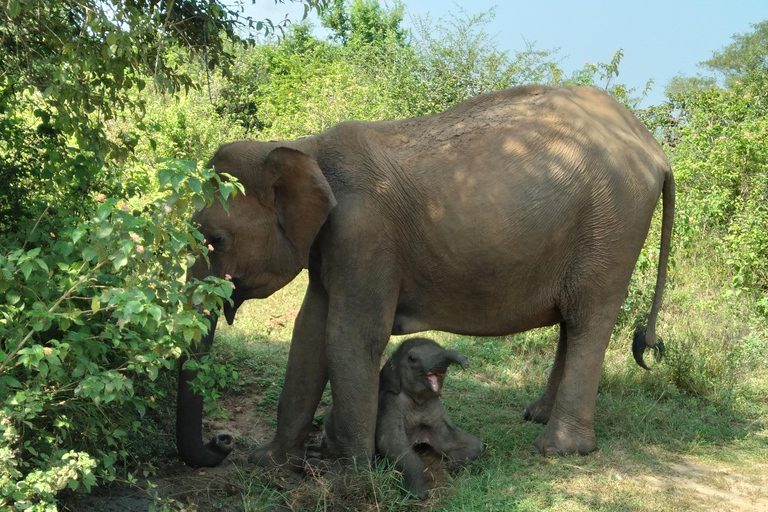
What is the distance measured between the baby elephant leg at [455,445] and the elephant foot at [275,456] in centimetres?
93

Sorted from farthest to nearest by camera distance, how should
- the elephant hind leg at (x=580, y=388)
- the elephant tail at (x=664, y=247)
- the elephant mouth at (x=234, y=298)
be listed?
the elephant tail at (x=664, y=247), the elephant hind leg at (x=580, y=388), the elephant mouth at (x=234, y=298)

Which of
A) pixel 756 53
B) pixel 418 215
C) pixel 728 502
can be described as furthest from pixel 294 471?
pixel 756 53

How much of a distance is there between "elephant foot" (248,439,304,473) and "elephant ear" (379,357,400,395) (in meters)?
0.74

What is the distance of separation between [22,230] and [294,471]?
235 cm

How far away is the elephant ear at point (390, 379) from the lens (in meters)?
5.30

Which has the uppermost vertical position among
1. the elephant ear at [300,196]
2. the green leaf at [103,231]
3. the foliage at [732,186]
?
the foliage at [732,186]

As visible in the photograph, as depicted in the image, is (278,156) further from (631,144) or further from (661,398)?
(661,398)

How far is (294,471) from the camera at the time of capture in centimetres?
550

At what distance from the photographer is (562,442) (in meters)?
5.55

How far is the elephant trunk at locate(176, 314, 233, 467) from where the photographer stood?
499cm

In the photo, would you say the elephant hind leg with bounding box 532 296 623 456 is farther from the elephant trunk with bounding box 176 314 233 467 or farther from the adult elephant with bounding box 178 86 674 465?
the elephant trunk with bounding box 176 314 233 467

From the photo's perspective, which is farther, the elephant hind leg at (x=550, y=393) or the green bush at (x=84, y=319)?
the elephant hind leg at (x=550, y=393)

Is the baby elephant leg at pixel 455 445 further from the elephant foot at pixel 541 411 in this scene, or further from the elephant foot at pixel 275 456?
the elephant foot at pixel 541 411

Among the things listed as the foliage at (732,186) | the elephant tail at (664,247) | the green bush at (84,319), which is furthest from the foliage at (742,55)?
the green bush at (84,319)
